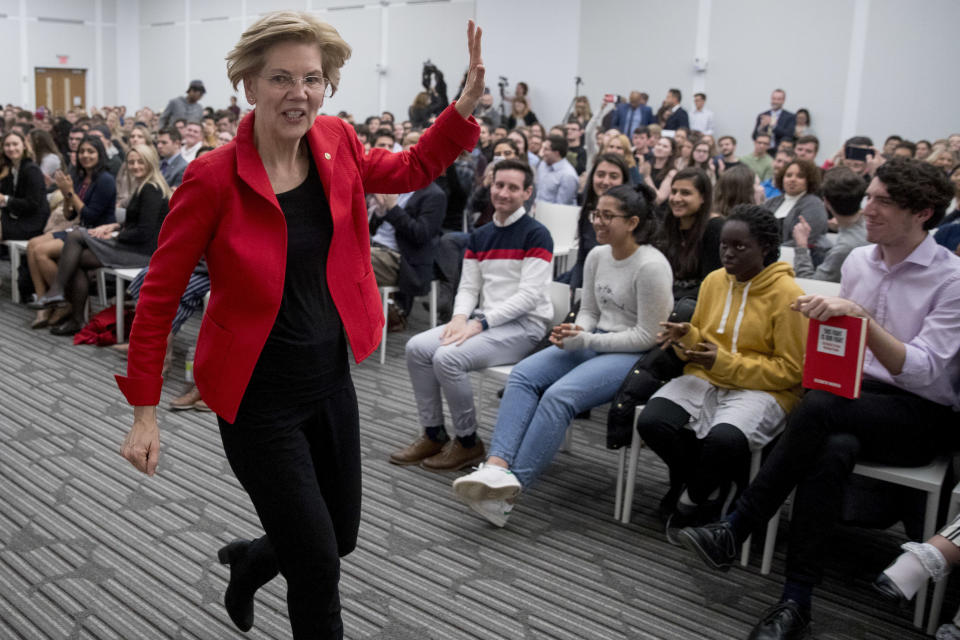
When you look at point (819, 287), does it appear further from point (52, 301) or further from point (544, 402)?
point (52, 301)

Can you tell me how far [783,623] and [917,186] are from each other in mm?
1342

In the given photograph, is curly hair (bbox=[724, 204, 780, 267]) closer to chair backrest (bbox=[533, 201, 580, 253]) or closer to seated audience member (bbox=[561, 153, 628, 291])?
seated audience member (bbox=[561, 153, 628, 291])

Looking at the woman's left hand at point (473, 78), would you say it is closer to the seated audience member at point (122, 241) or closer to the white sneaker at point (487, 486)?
the white sneaker at point (487, 486)

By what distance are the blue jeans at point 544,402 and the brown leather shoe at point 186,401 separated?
1835 millimetres

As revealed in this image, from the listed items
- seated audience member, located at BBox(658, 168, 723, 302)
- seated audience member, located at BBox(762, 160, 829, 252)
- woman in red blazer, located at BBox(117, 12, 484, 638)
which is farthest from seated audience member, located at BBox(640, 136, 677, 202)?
woman in red blazer, located at BBox(117, 12, 484, 638)

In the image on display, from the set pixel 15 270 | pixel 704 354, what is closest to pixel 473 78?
pixel 704 354

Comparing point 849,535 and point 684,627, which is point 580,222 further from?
point 684,627

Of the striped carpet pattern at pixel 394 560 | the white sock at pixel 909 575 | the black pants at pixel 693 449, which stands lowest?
the striped carpet pattern at pixel 394 560

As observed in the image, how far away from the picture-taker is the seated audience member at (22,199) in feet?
20.0

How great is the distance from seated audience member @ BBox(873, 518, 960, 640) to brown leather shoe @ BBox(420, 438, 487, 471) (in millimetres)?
1708

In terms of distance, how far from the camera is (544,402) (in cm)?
314

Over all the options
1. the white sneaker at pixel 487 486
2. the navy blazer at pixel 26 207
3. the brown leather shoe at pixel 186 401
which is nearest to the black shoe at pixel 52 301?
the navy blazer at pixel 26 207

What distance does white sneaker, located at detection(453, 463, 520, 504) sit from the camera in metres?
2.95

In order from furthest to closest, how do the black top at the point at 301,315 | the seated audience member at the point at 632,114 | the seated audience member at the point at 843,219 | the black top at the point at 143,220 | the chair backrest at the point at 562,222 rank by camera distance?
the seated audience member at the point at 632,114 → the chair backrest at the point at 562,222 → the black top at the point at 143,220 → the seated audience member at the point at 843,219 → the black top at the point at 301,315
